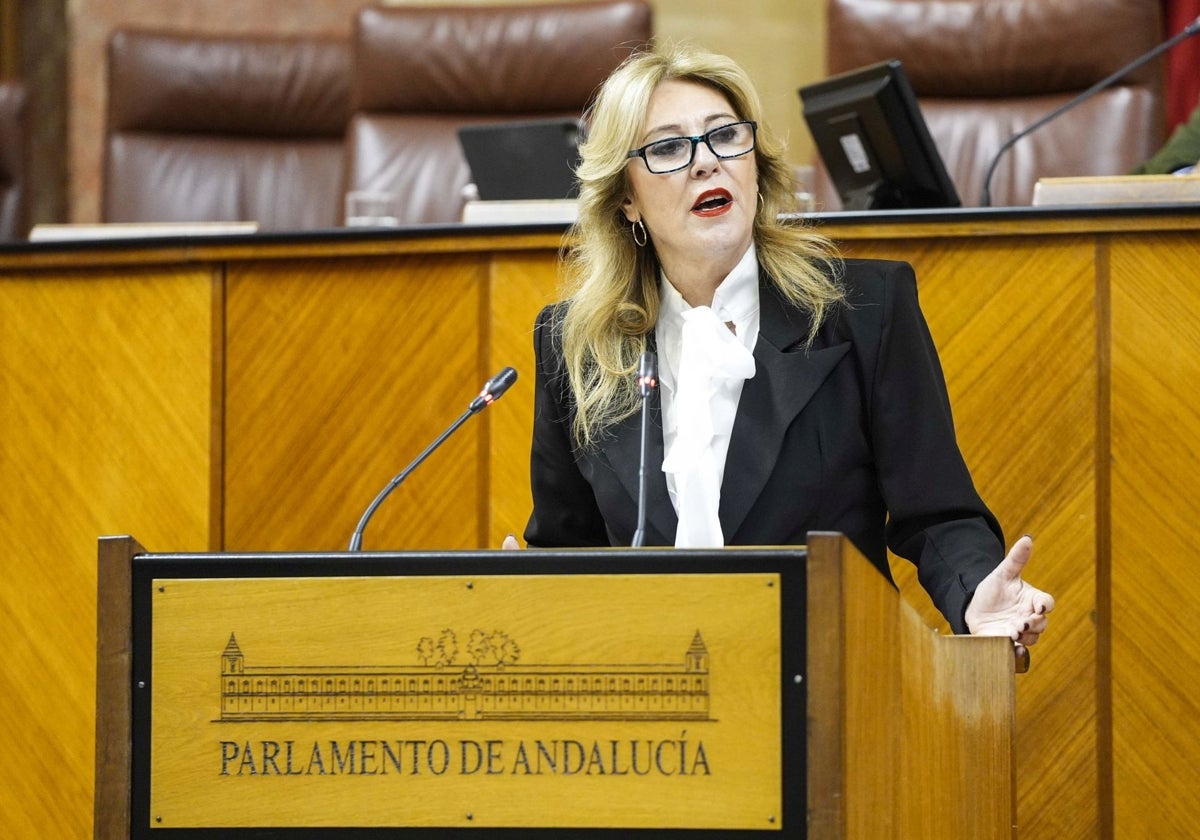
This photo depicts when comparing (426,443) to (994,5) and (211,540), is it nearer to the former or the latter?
(211,540)

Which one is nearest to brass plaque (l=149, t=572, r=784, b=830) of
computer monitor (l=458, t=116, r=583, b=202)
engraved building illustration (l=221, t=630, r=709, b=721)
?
engraved building illustration (l=221, t=630, r=709, b=721)

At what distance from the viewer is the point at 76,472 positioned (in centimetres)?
229

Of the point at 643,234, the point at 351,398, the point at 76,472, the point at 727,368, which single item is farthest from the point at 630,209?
the point at 76,472

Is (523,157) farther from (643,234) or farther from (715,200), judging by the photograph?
(715,200)

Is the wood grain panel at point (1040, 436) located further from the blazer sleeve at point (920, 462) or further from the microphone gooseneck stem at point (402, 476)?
the microphone gooseneck stem at point (402, 476)

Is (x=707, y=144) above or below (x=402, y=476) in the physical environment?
above

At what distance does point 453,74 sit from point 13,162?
117 centimetres

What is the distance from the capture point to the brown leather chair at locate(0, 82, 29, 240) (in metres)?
3.78

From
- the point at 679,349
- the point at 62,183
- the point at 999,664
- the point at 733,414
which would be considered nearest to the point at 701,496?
the point at 733,414

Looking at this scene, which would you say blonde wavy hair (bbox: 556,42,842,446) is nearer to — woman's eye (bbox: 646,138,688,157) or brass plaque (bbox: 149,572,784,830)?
woman's eye (bbox: 646,138,688,157)

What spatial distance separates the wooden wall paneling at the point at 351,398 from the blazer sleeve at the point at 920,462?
775 mm

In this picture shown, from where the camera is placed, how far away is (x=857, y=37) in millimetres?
3416

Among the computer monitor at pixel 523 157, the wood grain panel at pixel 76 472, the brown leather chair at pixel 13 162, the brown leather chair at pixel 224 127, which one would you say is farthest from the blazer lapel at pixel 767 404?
the brown leather chair at pixel 13 162

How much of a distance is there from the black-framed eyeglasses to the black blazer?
0.18 m
